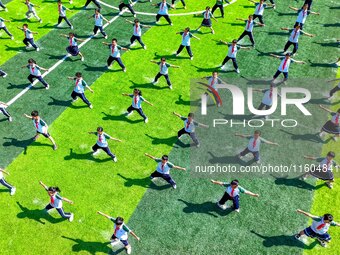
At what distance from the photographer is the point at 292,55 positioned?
22516mm

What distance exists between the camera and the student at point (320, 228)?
1212cm

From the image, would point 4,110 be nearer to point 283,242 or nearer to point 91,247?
point 91,247

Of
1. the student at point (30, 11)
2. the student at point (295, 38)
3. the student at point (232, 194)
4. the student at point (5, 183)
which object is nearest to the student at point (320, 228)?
the student at point (232, 194)

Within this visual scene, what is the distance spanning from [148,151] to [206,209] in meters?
4.09

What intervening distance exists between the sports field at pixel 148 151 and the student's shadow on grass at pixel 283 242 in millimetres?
38

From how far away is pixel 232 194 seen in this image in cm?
1371

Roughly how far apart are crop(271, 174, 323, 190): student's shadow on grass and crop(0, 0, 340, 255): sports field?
0.19ft

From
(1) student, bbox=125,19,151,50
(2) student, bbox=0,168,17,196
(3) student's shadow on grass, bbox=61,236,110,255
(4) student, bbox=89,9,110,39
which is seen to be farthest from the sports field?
(4) student, bbox=89,9,110,39

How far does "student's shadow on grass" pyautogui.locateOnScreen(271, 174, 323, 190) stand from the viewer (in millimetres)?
15273

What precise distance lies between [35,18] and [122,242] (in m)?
19.5

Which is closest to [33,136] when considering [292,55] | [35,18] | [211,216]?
[211,216]

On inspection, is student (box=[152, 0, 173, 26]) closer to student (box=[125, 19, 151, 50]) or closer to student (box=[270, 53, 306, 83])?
student (box=[125, 19, 151, 50])

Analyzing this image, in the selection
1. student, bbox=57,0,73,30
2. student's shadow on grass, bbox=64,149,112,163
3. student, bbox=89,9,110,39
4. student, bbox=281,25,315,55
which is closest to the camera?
student's shadow on grass, bbox=64,149,112,163

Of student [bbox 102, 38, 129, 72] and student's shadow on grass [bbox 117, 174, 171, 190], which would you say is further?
student [bbox 102, 38, 129, 72]
